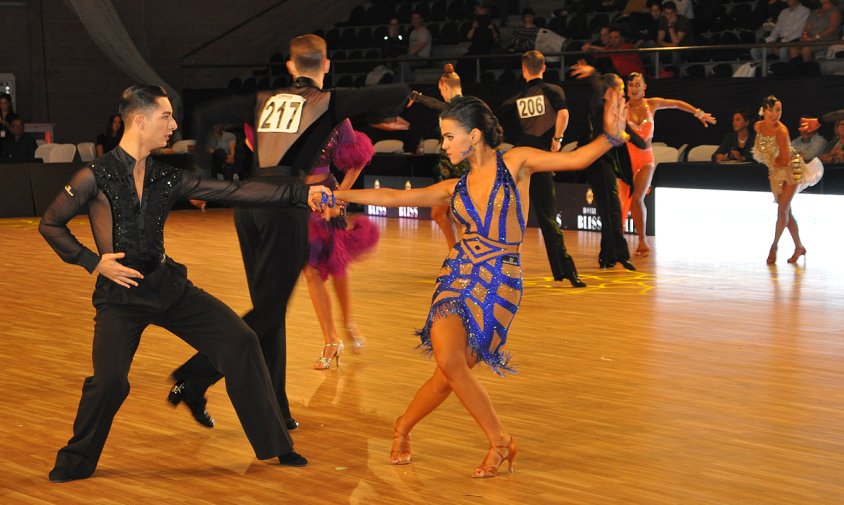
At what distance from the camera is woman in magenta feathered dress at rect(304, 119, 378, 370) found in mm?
7105

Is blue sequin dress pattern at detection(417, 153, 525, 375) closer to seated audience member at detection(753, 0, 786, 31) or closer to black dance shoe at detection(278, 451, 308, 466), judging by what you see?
black dance shoe at detection(278, 451, 308, 466)

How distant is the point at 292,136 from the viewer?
584cm

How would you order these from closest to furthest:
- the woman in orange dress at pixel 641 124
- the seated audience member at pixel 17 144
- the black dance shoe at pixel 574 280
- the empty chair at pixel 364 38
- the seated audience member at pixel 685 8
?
the black dance shoe at pixel 574 280 < the woman in orange dress at pixel 641 124 < the seated audience member at pixel 685 8 < the seated audience member at pixel 17 144 < the empty chair at pixel 364 38

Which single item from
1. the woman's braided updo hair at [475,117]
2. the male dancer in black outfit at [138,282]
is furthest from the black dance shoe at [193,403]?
the woman's braided updo hair at [475,117]

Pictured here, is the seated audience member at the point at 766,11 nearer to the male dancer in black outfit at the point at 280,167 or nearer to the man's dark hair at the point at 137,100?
the male dancer in black outfit at the point at 280,167

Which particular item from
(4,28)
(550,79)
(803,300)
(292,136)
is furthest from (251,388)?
(4,28)

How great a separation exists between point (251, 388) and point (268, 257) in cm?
83

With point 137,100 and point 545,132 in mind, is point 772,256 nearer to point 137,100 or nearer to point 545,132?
point 545,132

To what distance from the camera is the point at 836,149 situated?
13219 millimetres

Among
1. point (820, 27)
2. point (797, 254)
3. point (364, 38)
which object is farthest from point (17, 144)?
point (797, 254)

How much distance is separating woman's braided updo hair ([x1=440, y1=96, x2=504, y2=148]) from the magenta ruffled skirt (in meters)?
2.32

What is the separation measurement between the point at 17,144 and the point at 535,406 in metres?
15.1

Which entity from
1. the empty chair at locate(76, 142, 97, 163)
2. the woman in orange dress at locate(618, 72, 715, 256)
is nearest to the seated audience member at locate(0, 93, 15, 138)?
the empty chair at locate(76, 142, 97, 163)

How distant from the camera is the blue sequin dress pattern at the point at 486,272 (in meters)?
4.91
